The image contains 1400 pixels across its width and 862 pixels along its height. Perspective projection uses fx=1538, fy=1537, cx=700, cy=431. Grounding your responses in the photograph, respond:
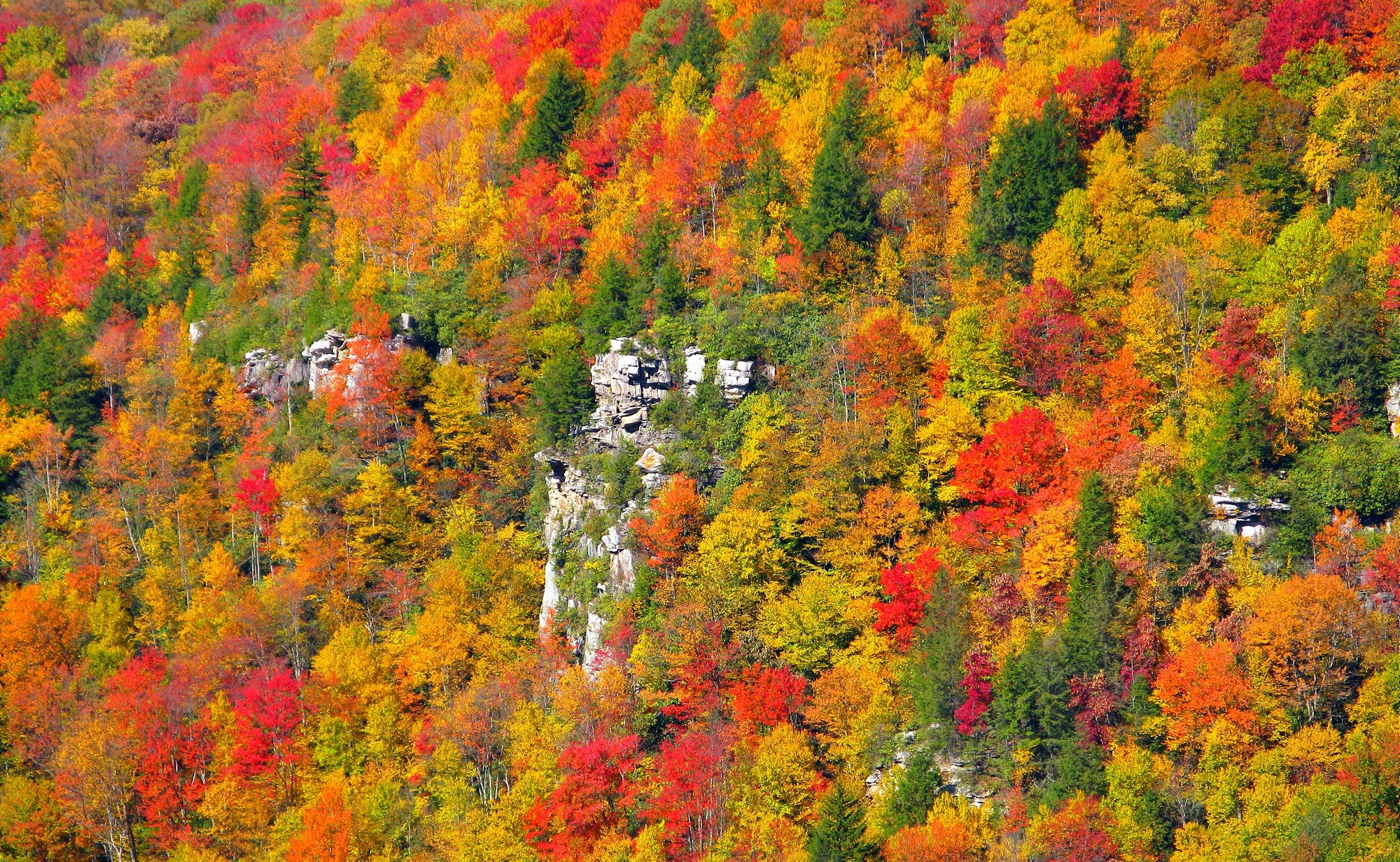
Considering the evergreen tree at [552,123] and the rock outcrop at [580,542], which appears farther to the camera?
the evergreen tree at [552,123]

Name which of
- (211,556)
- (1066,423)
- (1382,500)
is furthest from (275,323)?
(1382,500)

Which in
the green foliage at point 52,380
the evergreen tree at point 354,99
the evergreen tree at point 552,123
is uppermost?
the evergreen tree at point 552,123

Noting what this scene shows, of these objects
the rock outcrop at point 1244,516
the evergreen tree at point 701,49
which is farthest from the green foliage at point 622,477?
the evergreen tree at point 701,49

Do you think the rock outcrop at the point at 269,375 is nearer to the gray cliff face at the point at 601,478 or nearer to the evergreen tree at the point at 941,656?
the gray cliff face at the point at 601,478

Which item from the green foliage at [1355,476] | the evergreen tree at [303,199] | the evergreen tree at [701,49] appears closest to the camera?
the green foliage at [1355,476]

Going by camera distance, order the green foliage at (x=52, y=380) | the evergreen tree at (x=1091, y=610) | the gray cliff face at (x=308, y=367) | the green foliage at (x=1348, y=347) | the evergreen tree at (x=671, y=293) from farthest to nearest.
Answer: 1. the green foliage at (x=52, y=380)
2. the gray cliff face at (x=308, y=367)
3. the evergreen tree at (x=671, y=293)
4. the green foliage at (x=1348, y=347)
5. the evergreen tree at (x=1091, y=610)

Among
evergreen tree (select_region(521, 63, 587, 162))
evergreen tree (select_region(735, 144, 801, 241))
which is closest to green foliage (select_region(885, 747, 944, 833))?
evergreen tree (select_region(735, 144, 801, 241))

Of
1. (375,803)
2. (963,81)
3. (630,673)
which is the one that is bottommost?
(375,803)

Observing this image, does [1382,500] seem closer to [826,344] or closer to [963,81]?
[826,344]
